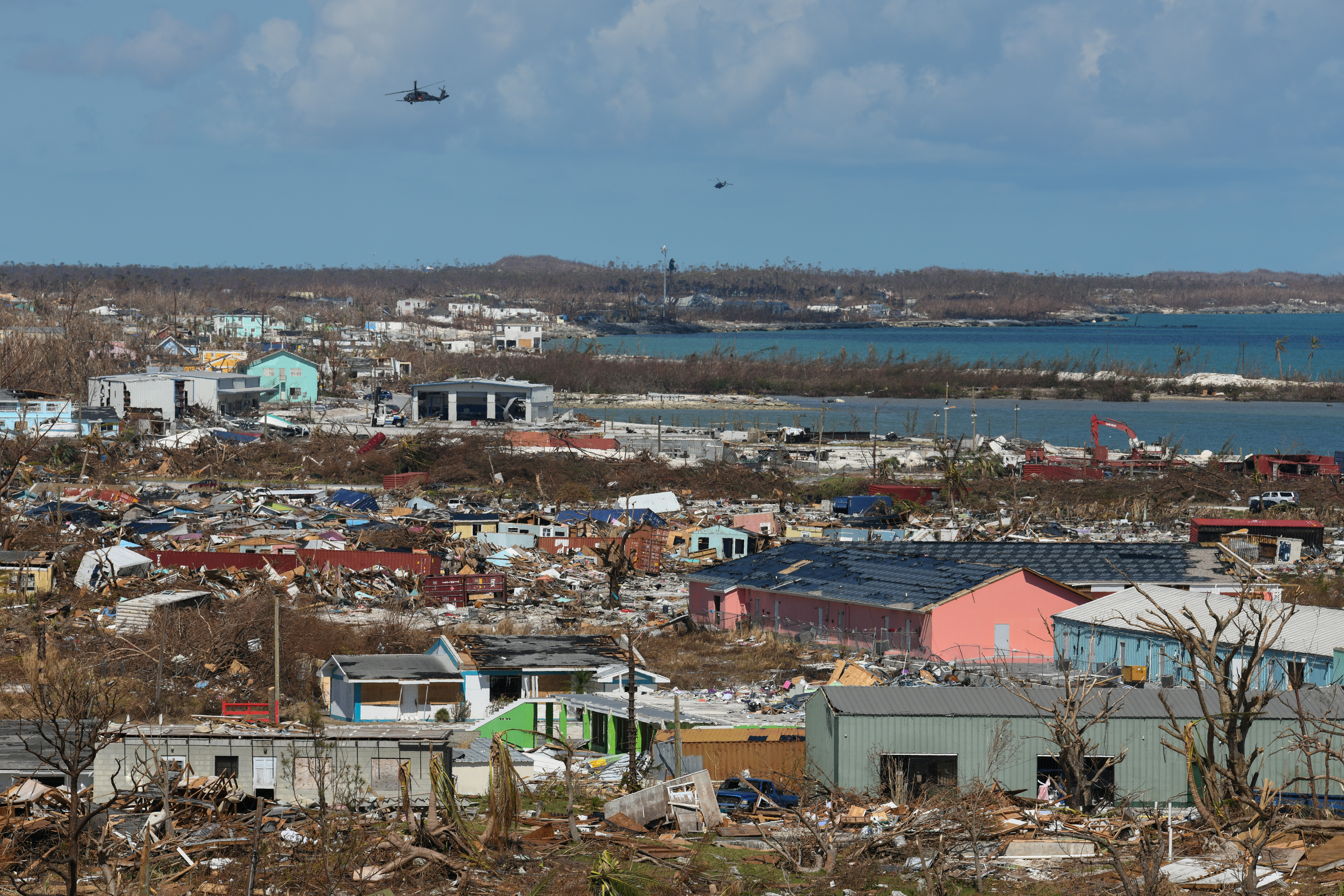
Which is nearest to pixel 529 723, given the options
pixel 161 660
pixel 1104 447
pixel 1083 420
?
pixel 161 660

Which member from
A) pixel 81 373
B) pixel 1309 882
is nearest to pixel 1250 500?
pixel 1309 882

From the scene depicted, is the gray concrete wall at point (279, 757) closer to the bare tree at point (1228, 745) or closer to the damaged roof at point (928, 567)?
the bare tree at point (1228, 745)

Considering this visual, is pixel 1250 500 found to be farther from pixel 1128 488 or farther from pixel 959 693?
pixel 959 693

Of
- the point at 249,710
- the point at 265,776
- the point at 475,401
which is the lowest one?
the point at 249,710

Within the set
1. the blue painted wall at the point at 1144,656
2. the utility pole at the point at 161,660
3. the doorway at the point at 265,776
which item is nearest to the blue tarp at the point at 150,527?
the utility pole at the point at 161,660

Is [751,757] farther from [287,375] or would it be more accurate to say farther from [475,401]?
[287,375]

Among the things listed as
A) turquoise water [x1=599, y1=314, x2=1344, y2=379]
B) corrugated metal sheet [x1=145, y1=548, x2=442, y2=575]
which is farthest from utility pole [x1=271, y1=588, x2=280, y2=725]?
turquoise water [x1=599, y1=314, x2=1344, y2=379]

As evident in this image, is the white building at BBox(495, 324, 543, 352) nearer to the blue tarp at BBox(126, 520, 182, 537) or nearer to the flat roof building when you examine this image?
the flat roof building

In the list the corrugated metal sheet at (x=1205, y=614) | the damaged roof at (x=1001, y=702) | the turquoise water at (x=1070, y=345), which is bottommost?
the corrugated metal sheet at (x=1205, y=614)
